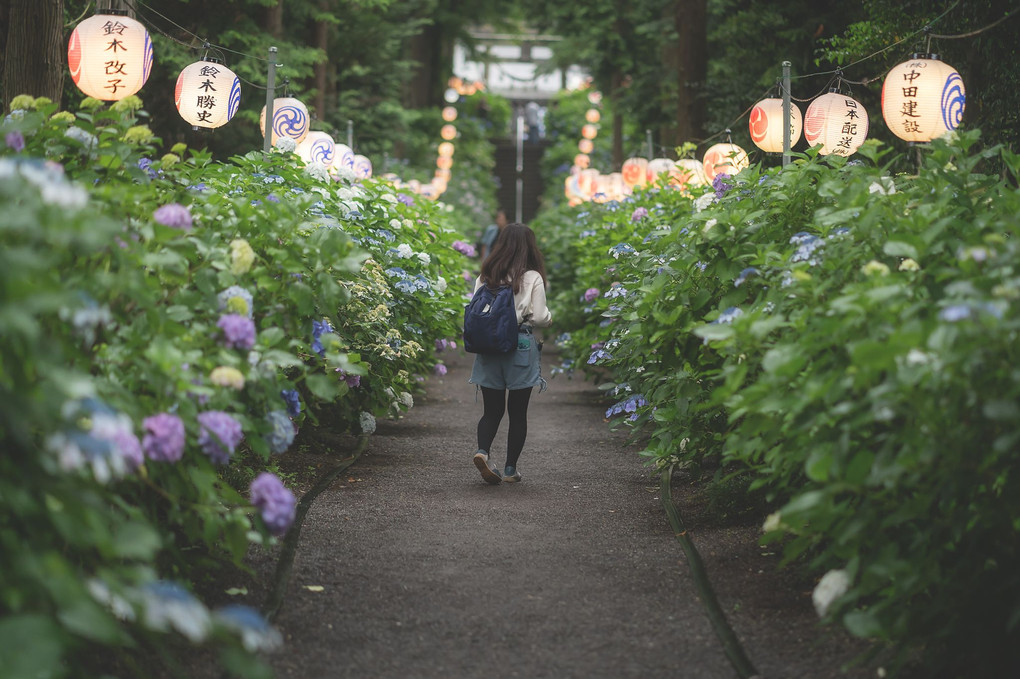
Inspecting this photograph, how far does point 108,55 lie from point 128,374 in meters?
5.06

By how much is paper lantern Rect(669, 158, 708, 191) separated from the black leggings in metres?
2.47

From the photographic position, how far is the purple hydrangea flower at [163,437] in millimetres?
2693

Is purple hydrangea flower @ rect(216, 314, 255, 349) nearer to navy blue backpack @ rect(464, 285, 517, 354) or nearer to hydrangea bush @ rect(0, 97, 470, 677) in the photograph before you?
hydrangea bush @ rect(0, 97, 470, 677)

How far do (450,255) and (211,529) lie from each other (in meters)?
6.91

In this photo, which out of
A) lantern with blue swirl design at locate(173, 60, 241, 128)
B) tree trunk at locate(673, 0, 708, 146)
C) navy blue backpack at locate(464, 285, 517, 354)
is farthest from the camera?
tree trunk at locate(673, 0, 708, 146)

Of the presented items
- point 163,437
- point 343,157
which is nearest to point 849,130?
point 343,157

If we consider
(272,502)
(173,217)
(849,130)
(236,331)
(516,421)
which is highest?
(849,130)

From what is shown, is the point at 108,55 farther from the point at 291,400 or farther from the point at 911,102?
the point at 911,102

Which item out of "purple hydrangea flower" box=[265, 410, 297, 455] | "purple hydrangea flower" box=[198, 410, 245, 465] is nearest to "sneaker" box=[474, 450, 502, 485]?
"purple hydrangea flower" box=[265, 410, 297, 455]

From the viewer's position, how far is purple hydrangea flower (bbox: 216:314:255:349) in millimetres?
3080

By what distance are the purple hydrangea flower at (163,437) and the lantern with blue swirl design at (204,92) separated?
20.3ft

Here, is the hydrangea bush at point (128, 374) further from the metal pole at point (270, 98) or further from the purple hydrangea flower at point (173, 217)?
the metal pole at point (270, 98)

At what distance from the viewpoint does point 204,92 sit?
8352 millimetres


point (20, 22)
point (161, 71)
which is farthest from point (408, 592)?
point (161, 71)
